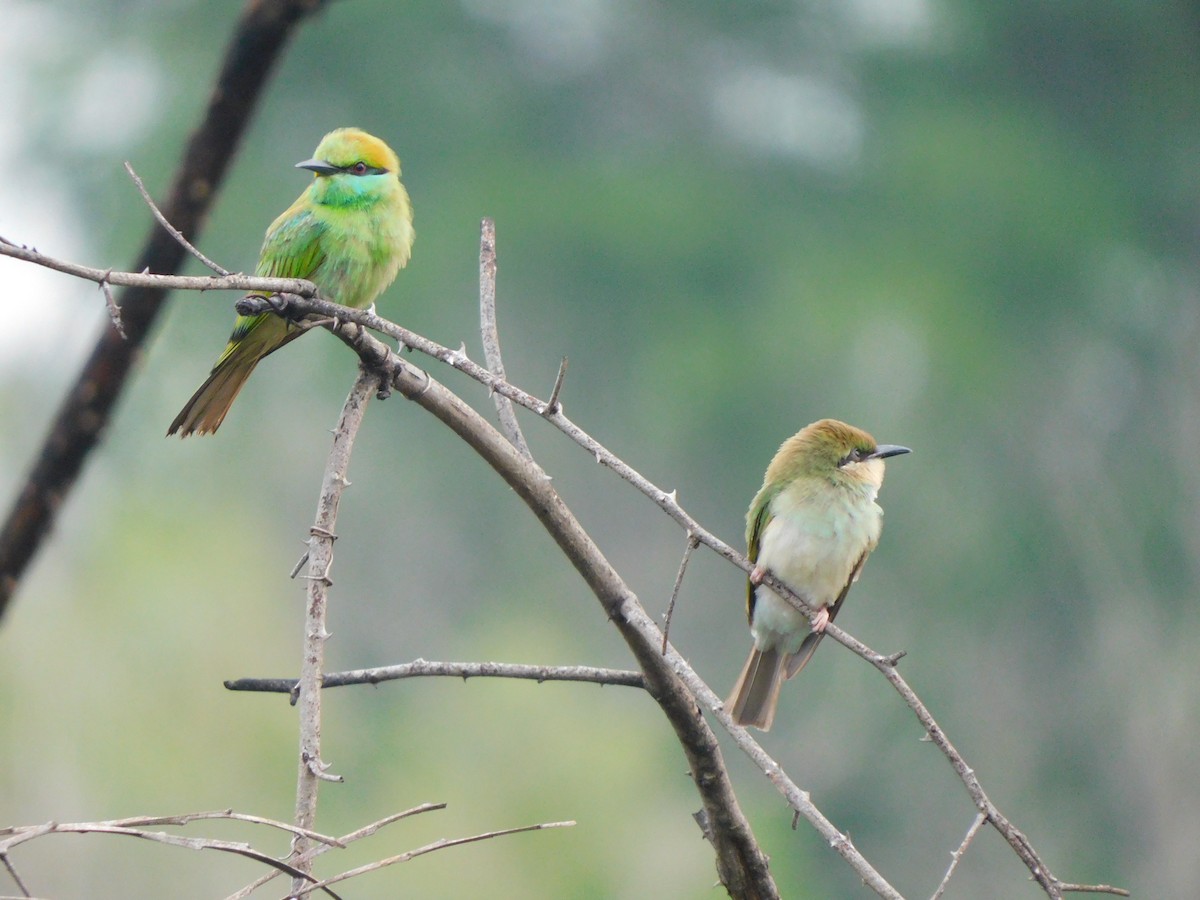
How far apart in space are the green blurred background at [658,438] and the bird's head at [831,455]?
8.09 metres

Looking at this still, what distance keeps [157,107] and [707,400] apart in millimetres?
6928

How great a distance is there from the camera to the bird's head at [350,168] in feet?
8.89

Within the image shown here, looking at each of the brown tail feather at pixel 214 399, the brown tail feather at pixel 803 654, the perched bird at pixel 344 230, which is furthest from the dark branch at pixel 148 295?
the brown tail feather at pixel 803 654

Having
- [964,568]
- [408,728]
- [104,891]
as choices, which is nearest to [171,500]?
[408,728]

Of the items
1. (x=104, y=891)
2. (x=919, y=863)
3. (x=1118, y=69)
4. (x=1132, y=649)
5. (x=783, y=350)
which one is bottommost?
(x=104, y=891)

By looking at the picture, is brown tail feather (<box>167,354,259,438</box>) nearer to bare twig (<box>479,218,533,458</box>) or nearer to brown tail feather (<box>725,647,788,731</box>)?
bare twig (<box>479,218,533,458</box>)

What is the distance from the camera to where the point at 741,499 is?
14086 millimetres

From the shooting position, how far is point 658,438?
15.8 m

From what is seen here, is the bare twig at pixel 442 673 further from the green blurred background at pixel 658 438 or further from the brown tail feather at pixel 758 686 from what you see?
the green blurred background at pixel 658 438

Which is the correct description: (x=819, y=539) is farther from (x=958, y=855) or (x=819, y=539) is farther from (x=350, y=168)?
(x=958, y=855)

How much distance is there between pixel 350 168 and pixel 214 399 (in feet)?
1.76

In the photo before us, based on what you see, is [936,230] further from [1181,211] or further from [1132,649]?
[1132,649]

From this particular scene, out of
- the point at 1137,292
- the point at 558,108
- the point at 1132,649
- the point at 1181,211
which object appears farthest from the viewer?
the point at 558,108

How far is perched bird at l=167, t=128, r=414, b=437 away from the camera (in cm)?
266
